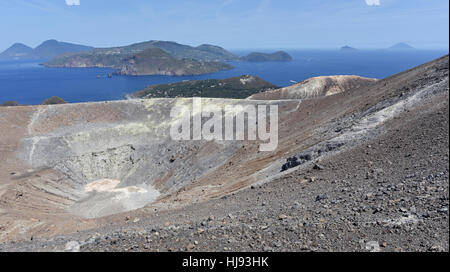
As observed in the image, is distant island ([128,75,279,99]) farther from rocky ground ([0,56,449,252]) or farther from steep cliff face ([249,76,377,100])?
rocky ground ([0,56,449,252])

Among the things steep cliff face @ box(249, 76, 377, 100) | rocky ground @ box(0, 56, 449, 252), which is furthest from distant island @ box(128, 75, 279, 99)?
rocky ground @ box(0, 56, 449, 252)

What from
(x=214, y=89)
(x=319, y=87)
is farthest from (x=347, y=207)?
(x=214, y=89)

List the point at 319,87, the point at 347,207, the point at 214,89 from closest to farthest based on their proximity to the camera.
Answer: the point at 347,207 < the point at 319,87 < the point at 214,89

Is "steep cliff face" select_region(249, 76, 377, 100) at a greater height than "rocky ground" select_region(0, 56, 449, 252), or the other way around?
"steep cliff face" select_region(249, 76, 377, 100)

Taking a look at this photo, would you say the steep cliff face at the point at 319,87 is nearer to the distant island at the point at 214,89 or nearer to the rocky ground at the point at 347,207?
the distant island at the point at 214,89

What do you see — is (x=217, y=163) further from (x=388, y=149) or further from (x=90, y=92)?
(x=90, y=92)

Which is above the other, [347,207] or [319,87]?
[319,87]

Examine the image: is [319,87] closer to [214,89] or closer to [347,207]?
[214,89]
